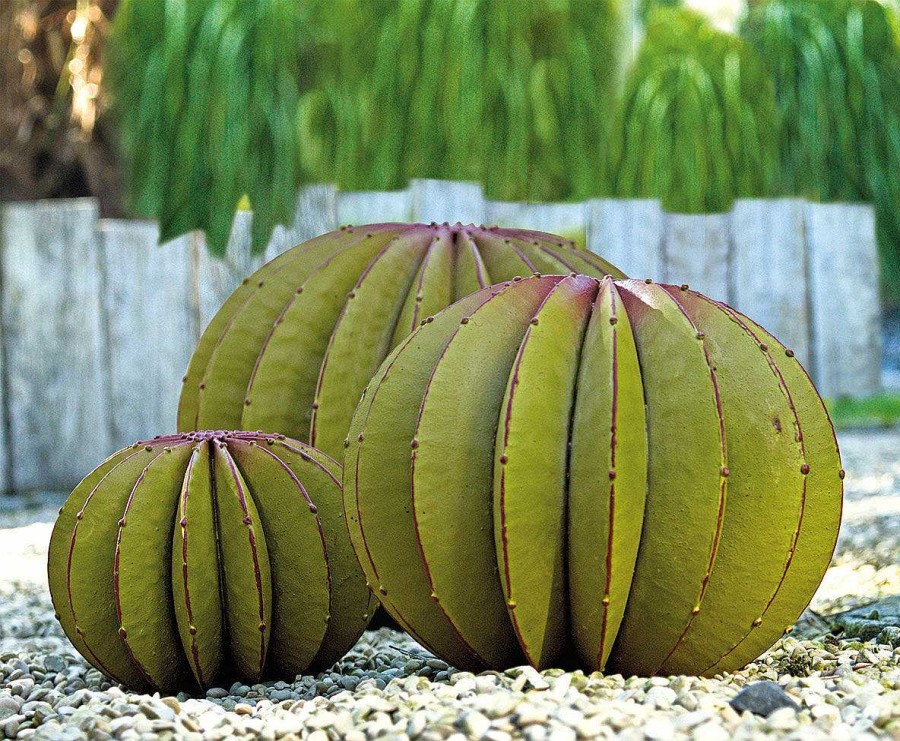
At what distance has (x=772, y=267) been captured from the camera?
6281mm

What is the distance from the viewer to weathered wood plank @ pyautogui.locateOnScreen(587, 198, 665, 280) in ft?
18.8

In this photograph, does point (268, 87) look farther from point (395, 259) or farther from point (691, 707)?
point (691, 707)

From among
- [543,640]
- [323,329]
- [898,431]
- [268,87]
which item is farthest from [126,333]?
[898,431]

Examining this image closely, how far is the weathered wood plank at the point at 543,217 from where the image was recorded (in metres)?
5.61

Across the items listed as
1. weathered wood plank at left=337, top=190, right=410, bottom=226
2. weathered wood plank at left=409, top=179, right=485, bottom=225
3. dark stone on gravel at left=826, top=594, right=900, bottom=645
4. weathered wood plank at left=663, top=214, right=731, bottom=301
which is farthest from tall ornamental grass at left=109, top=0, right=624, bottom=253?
dark stone on gravel at left=826, top=594, right=900, bottom=645

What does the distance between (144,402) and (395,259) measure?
2998 millimetres

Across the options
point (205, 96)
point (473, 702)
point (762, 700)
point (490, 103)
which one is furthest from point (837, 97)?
point (473, 702)

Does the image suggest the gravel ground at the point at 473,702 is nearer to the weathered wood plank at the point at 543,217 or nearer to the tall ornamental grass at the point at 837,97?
the weathered wood plank at the point at 543,217

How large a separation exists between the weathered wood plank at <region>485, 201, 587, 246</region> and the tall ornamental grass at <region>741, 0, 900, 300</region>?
153 inches

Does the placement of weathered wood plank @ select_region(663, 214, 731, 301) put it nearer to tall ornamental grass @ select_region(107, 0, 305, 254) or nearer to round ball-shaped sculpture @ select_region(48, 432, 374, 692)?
tall ornamental grass @ select_region(107, 0, 305, 254)

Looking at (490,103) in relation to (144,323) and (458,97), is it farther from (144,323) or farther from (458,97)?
(144,323)

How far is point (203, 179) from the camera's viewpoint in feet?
22.9

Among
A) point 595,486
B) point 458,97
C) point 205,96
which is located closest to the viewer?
point 595,486

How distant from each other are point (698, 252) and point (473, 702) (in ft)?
15.3
